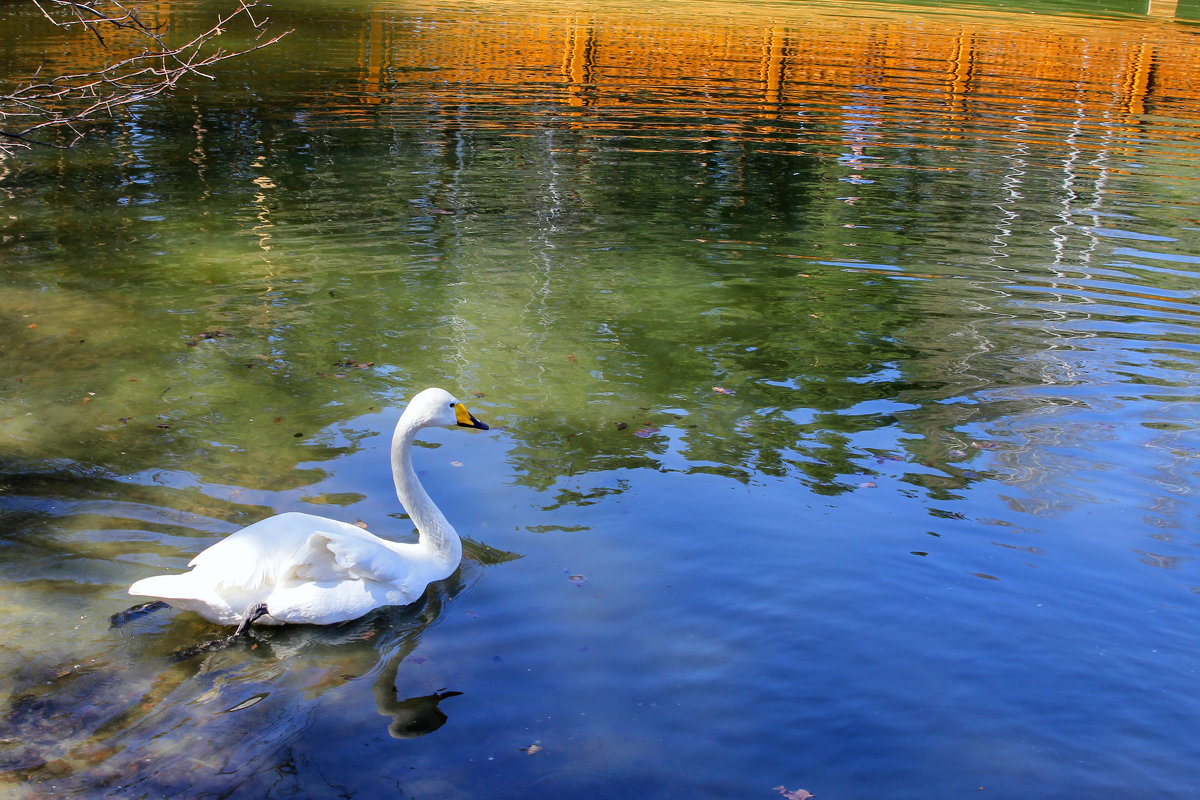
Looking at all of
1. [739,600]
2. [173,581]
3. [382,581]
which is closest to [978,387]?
[739,600]

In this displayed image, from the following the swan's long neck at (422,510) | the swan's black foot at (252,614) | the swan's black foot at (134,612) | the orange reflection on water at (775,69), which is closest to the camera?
the swan's black foot at (252,614)

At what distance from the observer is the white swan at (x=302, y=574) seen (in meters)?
4.40

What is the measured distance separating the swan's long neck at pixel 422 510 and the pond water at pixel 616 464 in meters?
0.22

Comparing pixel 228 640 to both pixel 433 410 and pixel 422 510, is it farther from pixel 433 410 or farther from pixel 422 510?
pixel 433 410

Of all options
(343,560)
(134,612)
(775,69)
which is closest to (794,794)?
(343,560)

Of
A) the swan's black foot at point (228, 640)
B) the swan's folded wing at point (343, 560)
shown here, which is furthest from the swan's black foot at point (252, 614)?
the swan's folded wing at point (343, 560)

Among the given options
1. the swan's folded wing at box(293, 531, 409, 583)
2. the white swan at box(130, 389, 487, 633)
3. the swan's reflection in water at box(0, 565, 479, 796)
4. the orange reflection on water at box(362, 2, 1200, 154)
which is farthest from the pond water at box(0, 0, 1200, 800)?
the orange reflection on water at box(362, 2, 1200, 154)

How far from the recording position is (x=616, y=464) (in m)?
6.35

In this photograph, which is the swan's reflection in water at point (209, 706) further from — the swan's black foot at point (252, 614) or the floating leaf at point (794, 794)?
the floating leaf at point (794, 794)

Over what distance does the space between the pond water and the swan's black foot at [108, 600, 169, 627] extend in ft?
0.19

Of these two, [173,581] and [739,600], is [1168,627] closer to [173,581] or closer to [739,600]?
[739,600]

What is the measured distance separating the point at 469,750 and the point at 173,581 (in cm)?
163

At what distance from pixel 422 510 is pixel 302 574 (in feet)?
2.44

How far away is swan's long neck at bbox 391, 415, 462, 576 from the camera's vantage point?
507 cm
